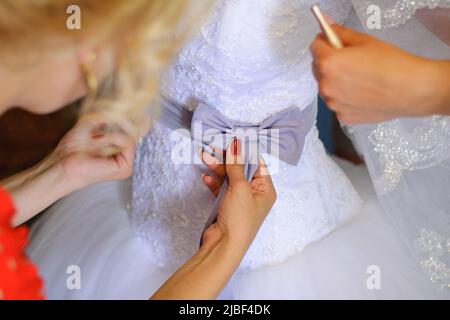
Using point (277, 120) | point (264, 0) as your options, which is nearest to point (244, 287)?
point (277, 120)

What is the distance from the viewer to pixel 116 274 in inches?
34.6

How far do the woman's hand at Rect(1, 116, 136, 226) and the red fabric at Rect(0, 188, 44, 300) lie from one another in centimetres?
27

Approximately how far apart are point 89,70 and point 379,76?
11.9 inches

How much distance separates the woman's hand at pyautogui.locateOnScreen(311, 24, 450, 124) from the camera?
549mm

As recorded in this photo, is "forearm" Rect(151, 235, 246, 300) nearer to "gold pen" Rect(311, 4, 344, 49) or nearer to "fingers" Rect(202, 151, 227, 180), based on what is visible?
"fingers" Rect(202, 151, 227, 180)

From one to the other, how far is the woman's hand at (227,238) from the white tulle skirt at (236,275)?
0.14 meters

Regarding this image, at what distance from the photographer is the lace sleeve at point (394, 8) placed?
2.13 feet

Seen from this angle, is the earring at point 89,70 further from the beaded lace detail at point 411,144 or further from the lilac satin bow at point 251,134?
the beaded lace detail at point 411,144

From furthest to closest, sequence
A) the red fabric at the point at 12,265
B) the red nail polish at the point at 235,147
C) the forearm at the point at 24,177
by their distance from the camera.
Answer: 1. the forearm at the point at 24,177
2. the red nail polish at the point at 235,147
3. the red fabric at the point at 12,265

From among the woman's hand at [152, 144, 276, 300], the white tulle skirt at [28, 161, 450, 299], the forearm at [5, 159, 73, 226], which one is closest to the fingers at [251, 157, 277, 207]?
the woman's hand at [152, 144, 276, 300]

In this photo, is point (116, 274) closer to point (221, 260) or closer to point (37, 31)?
point (221, 260)

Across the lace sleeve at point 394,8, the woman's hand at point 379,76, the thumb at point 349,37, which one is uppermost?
the lace sleeve at point 394,8
